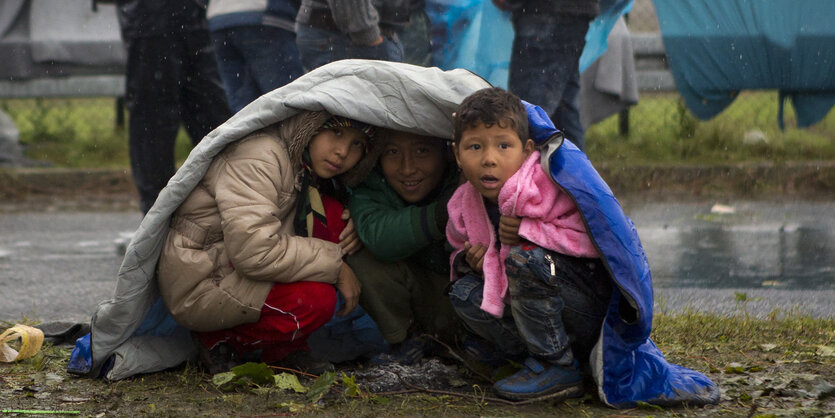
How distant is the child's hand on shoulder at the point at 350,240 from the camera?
3512 mm

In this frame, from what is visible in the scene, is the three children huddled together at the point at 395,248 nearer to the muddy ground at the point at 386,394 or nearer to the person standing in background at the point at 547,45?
the muddy ground at the point at 386,394

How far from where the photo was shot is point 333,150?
3.38 meters

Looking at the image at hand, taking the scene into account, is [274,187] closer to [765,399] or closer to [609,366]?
[609,366]

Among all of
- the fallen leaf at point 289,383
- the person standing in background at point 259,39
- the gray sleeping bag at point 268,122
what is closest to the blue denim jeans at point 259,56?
the person standing in background at point 259,39

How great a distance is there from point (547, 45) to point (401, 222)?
249 cm

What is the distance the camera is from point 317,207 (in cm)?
348

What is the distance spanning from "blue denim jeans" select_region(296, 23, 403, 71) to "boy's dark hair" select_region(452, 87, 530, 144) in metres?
2.20

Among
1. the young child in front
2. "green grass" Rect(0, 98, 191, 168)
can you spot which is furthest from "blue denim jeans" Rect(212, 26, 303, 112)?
"green grass" Rect(0, 98, 191, 168)

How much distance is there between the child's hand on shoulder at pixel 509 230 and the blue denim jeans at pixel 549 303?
0.16 ft

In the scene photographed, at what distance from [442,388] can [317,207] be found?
74cm

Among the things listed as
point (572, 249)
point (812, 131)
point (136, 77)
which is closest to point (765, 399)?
point (572, 249)

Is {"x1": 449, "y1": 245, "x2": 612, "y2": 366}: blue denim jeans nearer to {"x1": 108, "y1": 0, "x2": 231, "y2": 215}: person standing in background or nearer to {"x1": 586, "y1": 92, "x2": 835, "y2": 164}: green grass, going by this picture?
{"x1": 108, "y1": 0, "x2": 231, "y2": 215}: person standing in background

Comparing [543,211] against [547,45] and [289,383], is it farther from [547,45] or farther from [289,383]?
[547,45]

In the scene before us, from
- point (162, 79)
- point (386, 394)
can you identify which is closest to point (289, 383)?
point (386, 394)
